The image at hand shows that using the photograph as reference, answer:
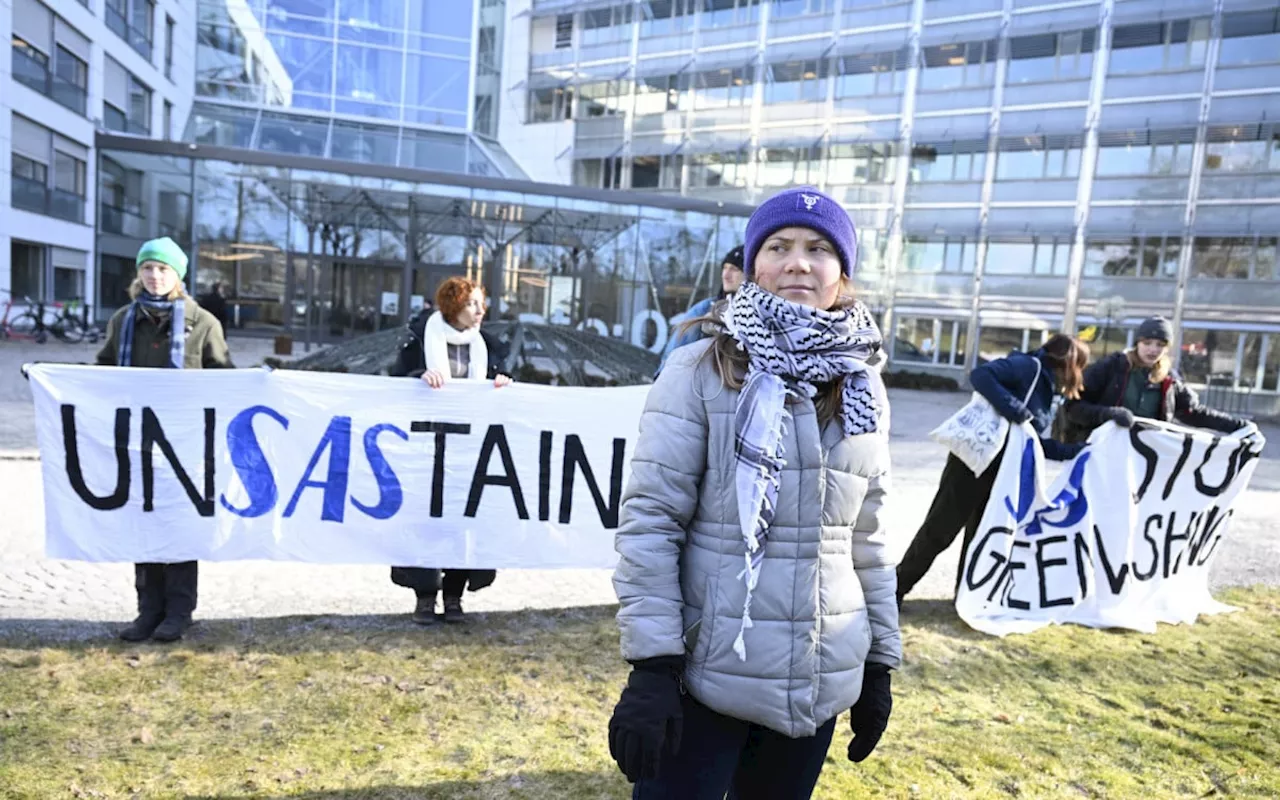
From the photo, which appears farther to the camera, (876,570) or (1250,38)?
(1250,38)

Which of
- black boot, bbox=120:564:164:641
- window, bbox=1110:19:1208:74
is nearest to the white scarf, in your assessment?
black boot, bbox=120:564:164:641

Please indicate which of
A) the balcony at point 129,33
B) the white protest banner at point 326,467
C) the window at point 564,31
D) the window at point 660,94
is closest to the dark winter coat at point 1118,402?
the white protest banner at point 326,467

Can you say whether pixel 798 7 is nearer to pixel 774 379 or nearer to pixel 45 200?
pixel 45 200

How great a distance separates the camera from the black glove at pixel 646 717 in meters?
1.81

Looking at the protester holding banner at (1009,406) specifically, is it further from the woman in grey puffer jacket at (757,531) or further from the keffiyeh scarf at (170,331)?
the keffiyeh scarf at (170,331)

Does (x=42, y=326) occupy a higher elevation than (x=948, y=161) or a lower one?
lower

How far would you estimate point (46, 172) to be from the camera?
2759cm

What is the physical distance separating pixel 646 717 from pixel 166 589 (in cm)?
378

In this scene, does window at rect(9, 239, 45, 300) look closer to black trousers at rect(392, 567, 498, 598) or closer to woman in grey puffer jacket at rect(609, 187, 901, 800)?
black trousers at rect(392, 567, 498, 598)

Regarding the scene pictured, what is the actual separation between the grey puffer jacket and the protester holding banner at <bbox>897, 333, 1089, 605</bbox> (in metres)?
3.62

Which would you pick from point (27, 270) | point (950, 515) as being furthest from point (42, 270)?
point (950, 515)

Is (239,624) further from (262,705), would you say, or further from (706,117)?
(706,117)

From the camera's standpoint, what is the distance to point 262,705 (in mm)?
3781

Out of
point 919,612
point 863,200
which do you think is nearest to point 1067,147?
point 863,200
